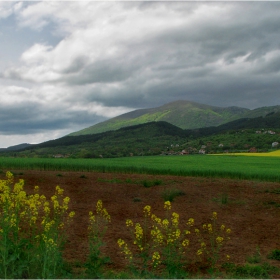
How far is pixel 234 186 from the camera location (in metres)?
21.2

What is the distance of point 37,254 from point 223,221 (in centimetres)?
849

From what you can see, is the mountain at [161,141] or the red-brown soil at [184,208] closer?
the red-brown soil at [184,208]

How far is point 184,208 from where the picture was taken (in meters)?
15.4

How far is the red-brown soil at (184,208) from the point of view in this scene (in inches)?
404

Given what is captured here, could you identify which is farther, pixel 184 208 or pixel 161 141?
pixel 161 141

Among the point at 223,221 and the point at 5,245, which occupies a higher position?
the point at 5,245

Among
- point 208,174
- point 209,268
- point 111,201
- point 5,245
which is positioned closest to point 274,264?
point 209,268

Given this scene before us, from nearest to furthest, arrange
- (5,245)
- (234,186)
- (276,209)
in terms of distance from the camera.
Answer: (5,245), (276,209), (234,186)

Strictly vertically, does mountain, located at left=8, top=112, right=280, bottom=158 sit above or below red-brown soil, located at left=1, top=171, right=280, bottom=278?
above

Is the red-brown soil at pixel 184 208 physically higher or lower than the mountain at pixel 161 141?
lower

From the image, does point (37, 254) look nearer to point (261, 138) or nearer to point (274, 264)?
point (274, 264)

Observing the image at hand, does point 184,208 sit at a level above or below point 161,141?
below

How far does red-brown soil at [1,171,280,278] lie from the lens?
10.3 metres

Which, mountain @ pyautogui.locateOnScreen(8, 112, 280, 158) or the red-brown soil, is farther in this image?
mountain @ pyautogui.locateOnScreen(8, 112, 280, 158)
